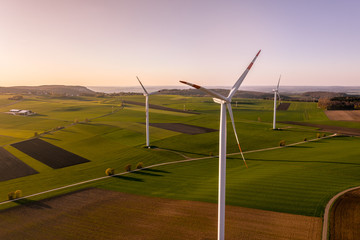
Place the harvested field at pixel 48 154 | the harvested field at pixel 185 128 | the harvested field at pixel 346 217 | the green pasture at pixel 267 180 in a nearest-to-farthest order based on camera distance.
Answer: the harvested field at pixel 346 217 → the green pasture at pixel 267 180 → the harvested field at pixel 48 154 → the harvested field at pixel 185 128

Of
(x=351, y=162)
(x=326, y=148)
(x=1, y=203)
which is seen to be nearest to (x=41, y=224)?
(x=1, y=203)

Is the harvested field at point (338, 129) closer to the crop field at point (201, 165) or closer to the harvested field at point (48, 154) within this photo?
the crop field at point (201, 165)

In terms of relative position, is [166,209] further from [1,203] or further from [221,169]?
[1,203]

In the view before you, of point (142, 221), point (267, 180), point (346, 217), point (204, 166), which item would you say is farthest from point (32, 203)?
point (346, 217)

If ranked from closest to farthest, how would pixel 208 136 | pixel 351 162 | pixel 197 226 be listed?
pixel 197 226 → pixel 351 162 → pixel 208 136

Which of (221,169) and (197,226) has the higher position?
(221,169)

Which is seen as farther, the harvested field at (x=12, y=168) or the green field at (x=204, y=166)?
the harvested field at (x=12, y=168)

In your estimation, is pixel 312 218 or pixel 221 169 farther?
pixel 312 218

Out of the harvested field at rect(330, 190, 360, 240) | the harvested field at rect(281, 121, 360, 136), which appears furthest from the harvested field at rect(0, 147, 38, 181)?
the harvested field at rect(281, 121, 360, 136)

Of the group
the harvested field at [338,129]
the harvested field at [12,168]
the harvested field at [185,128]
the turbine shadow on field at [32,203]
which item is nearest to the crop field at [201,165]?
the turbine shadow on field at [32,203]
